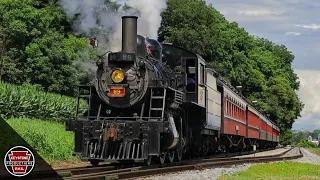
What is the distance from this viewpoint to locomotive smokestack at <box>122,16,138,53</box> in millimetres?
15102

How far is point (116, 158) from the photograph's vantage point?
46.6 ft

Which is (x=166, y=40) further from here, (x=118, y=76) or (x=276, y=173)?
(x=276, y=173)

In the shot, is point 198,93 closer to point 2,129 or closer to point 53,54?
point 2,129

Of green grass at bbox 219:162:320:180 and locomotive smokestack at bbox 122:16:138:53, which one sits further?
locomotive smokestack at bbox 122:16:138:53

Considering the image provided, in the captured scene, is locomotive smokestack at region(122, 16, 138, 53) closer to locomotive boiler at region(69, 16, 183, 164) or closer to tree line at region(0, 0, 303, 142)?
locomotive boiler at region(69, 16, 183, 164)

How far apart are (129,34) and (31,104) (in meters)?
12.1

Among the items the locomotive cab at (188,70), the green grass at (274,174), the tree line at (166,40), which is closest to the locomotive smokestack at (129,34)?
the locomotive cab at (188,70)

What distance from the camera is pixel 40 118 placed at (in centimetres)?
2656

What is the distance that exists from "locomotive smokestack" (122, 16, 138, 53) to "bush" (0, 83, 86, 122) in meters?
9.45

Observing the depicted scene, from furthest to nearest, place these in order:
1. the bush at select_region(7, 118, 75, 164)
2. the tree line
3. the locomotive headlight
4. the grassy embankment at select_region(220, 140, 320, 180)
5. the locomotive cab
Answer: the tree line → the bush at select_region(7, 118, 75, 164) → the locomotive cab → the locomotive headlight → the grassy embankment at select_region(220, 140, 320, 180)

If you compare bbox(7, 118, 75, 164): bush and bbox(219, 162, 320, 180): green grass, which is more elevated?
bbox(7, 118, 75, 164): bush

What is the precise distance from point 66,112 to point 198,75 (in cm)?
1263

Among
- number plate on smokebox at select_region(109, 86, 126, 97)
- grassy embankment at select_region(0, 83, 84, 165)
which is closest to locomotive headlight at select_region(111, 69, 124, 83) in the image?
number plate on smokebox at select_region(109, 86, 126, 97)

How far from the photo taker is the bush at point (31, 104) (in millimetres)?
24281
